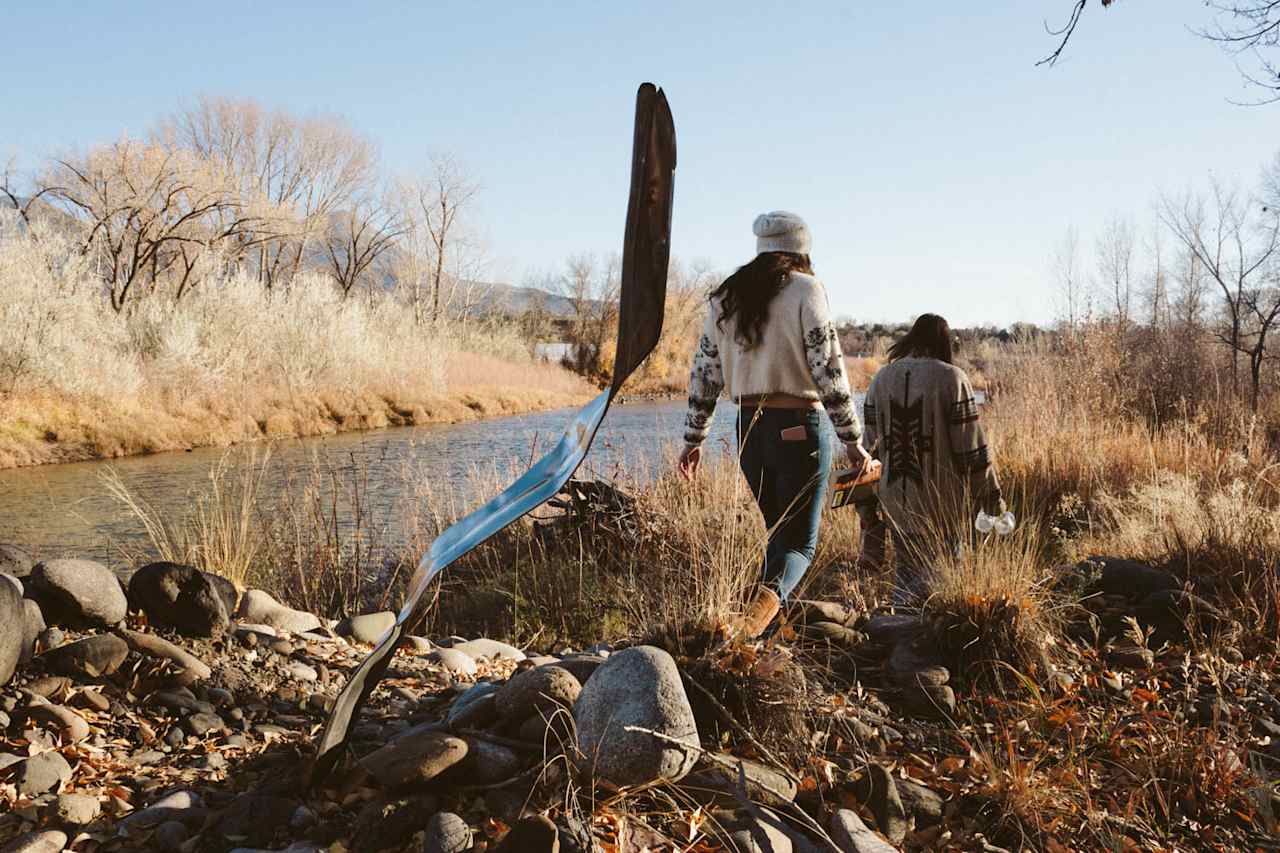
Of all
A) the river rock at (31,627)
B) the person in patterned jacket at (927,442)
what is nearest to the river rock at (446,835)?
the river rock at (31,627)

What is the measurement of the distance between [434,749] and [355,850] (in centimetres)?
28

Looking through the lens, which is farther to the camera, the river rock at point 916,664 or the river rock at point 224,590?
the river rock at point 224,590

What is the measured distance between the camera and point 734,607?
3.03 m

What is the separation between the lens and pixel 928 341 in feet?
15.5

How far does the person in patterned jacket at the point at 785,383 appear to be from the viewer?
3398 mm

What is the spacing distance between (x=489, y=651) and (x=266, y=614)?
970 mm

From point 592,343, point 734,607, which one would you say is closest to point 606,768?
point 734,607

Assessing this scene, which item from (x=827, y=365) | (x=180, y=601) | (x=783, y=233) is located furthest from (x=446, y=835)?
(x=783, y=233)

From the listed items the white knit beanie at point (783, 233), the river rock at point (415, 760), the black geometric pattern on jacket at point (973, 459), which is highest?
the white knit beanie at point (783, 233)

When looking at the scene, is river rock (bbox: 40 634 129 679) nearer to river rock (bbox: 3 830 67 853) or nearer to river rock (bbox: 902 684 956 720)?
river rock (bbox: 3 830 67 853)

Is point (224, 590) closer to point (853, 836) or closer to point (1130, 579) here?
point (853, 836)

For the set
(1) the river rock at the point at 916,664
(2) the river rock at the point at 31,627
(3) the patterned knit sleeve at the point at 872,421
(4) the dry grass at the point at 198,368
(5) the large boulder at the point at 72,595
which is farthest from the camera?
(4) the dry grass at the point at 198,368

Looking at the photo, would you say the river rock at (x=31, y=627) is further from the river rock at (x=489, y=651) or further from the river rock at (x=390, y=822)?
the river rock at (x=489, y=651)

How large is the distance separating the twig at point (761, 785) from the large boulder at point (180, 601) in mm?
1823
